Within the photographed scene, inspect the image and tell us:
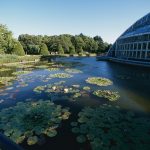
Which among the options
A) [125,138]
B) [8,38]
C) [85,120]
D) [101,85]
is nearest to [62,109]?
[85,120]

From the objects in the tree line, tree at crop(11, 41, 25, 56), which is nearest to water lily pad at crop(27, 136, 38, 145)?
the tree line

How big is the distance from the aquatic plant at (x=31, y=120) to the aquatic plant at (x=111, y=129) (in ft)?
4.94

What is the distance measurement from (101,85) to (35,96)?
9.79 metres

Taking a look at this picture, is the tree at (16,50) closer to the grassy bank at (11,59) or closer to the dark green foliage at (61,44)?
the grassy bank at (11,59)

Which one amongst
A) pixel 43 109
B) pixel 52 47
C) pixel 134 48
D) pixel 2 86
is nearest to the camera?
pixel 43 109

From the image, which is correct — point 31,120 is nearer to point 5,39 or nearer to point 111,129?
point 111,129

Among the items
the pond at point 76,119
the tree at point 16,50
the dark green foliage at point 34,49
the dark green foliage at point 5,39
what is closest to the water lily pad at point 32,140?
the pond at point 76,119

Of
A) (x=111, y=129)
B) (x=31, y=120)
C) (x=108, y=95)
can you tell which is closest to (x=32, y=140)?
(x=31, y=120)

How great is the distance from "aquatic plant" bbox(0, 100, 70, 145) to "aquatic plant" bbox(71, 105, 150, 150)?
4.94 feet

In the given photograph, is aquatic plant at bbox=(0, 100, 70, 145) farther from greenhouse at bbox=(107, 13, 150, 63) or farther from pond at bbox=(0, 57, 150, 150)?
greenhouse at bbox=(107, 13, 150, 63)

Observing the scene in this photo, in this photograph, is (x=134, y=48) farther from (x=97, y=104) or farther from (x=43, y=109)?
(x=43, y=109)

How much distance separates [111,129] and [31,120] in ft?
17.9

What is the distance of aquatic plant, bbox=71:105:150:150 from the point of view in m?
10.5

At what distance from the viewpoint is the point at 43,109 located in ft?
51.7
